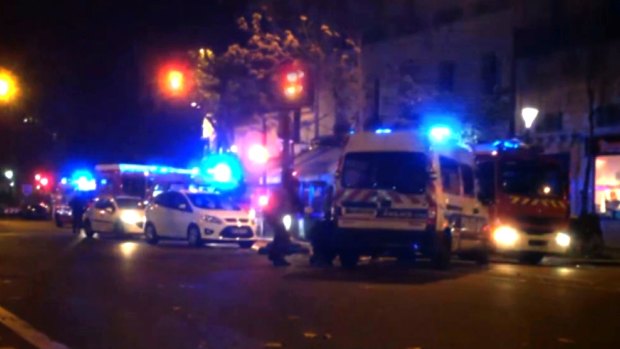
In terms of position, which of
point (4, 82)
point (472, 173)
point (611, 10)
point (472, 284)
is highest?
point (611, 10)


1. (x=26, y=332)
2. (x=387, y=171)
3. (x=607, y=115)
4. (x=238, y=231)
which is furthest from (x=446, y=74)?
(x=26, y=332)

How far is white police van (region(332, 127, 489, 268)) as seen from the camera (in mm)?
19234

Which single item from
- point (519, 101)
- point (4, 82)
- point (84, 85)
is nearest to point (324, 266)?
point (4, 82)

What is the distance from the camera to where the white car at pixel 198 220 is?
2812cm

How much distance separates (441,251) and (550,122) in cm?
1688

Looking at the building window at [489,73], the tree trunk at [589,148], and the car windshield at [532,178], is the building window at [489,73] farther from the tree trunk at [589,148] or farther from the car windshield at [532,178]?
the car windshield at [532,178]

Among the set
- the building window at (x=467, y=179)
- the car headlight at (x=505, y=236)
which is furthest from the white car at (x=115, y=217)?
the building window at (x=467, y=179)

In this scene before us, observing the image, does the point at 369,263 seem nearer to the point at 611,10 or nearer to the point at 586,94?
the point at 586,94

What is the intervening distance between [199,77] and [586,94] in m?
16.5

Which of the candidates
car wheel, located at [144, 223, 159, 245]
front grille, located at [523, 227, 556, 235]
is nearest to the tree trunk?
front grille, located at [523, 227, 556, 235]

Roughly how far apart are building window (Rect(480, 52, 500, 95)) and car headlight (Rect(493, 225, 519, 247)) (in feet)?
41.4

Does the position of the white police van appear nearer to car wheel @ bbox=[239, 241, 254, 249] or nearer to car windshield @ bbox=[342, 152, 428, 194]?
car windshield @ bbox=[342, 152, 428, 194]

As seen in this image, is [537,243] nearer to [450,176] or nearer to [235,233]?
[450,176]

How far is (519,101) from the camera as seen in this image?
118 feet
